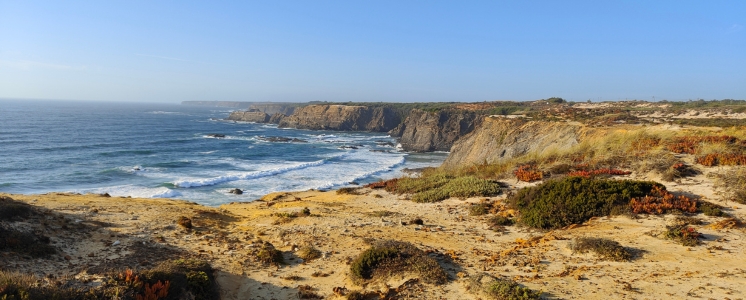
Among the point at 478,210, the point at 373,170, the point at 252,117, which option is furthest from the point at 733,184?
the point at 252,117

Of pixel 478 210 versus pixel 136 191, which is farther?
pixel 136 191

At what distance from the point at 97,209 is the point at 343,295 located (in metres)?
10.9

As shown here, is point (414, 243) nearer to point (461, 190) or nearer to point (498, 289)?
point (498, 289)

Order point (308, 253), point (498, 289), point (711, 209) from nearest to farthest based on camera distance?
point (498, 289), point (308, 253), point (711, 209)

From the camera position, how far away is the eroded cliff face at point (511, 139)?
96.7 feet

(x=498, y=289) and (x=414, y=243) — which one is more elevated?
(x=498, y=289)

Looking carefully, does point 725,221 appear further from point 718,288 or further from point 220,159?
point 220,159

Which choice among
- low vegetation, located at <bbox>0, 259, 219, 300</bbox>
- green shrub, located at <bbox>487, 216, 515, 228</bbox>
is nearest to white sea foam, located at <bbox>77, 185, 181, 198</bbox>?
low vegetation, located at <bbox>0, 259, 219, 300</bbox>

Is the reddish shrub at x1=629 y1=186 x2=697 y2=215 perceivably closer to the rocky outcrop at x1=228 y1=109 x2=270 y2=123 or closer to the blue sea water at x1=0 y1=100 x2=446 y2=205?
the blue sea water at x1=0 y1=100 x2=446 y2=205

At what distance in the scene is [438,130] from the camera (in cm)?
6569

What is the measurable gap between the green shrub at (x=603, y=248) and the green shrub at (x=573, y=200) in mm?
Result: 2286

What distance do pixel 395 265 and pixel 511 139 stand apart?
93.6ft

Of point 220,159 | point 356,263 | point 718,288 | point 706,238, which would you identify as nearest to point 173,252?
point 356,263

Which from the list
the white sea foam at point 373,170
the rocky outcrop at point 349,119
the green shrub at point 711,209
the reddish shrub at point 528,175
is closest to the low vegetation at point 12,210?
the reddish shrub at point 528,175
